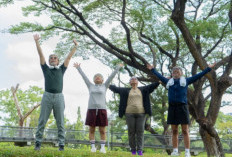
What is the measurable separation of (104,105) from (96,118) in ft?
1.09

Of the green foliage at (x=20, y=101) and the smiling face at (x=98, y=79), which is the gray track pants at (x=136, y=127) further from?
the green foliage at (x=20, y=101)

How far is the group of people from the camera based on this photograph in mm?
5344

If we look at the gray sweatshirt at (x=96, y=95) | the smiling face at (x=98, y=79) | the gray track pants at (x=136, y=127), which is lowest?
the gray track pants at (x=136, y=127)

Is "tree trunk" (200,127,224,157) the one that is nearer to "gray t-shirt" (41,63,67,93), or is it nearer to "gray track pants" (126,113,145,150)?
"gray track pants" (126,113,145,150)

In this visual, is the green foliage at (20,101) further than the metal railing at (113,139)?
Yes

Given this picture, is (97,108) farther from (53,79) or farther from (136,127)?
(53,79)

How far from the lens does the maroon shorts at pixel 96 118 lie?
227 inches

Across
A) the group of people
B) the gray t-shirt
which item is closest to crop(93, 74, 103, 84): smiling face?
the group of people

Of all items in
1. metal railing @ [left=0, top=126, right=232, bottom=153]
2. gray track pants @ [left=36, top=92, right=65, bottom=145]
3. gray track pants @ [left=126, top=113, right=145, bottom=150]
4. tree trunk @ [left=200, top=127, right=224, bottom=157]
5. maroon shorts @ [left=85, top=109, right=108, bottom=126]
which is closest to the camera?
gray track pants @ [left=36, top=92, right=65, bottom=145]

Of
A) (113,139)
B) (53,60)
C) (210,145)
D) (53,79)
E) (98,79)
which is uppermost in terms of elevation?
(53,60)

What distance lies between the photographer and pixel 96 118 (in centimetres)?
580

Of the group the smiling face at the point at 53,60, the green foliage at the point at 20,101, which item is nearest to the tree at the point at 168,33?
the smiling face at the point at 53,60

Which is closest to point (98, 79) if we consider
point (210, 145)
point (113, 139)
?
point (210, 145)

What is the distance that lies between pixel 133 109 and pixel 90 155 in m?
1.38
